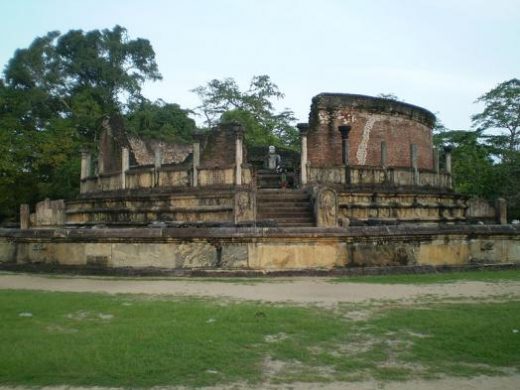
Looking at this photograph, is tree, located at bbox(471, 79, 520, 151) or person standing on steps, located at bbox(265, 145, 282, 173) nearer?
person standing on steps, located at bbox(265, 145, 282, 173)

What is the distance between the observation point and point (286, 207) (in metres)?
13.9

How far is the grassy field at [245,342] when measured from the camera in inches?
160

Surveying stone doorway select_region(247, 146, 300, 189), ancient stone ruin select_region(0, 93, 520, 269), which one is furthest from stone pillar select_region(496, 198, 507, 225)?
stone doorway select_region(247, 146, 300, 189)

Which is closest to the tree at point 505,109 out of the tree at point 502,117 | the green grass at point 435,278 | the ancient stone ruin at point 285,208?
the tree at point 502,117

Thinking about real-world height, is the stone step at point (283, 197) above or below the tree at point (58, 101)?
below

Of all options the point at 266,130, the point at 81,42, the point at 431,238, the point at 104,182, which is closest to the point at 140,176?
the point at 104,182

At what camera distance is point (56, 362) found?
4270mm

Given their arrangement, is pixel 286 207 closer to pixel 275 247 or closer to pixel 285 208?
pixel 285 208

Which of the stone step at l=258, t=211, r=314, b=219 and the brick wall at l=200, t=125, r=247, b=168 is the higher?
the brick wall at l=200, t=125, r=247, b=168

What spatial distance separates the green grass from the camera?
358 inches

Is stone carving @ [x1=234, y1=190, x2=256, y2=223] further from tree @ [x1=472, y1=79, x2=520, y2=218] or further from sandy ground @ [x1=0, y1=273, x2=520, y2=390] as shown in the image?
tree @ [x1=472, y1=79, x2=520, y2=218]

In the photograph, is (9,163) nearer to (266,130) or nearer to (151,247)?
(266,130)

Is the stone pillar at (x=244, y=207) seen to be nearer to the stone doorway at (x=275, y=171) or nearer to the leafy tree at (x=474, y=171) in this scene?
the stone doorway at (x=275, y=171)

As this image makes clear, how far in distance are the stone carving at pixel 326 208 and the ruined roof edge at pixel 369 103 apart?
264 inches
